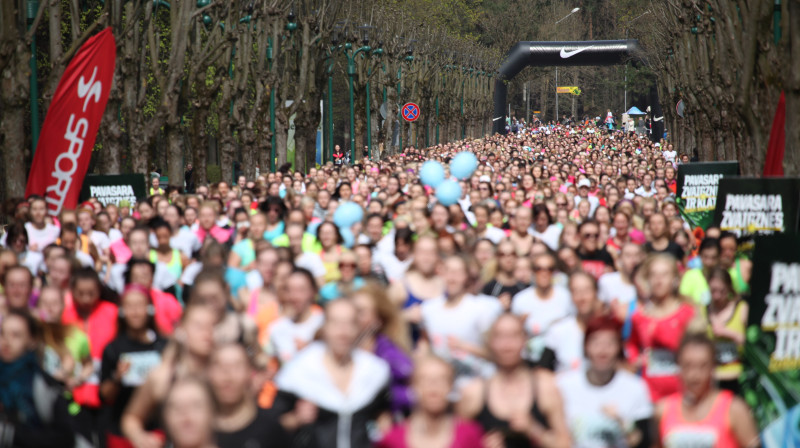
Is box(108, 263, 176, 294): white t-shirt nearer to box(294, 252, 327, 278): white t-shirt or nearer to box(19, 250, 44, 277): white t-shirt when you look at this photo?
box(19, 250, 44, 277): white t-shirt

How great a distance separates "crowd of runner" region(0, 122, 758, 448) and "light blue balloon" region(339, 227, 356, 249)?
2.21 feet

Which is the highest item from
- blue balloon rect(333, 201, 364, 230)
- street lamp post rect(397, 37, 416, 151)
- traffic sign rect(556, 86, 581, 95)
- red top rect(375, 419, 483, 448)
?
traffic sign rect(556, 86, 581, 95)

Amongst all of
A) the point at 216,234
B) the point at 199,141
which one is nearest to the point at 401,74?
the point at 199,141

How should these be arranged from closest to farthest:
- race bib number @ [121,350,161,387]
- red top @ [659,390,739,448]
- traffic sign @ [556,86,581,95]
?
red top @ [659,390,739,448] → race bib number @ [121,350,161,387] → traffic sign @ [556,86,581,95]

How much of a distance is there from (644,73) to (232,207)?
61.3m

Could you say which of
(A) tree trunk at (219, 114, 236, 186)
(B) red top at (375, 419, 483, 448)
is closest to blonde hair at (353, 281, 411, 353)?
(B) red top at (375, 419, 483, 448)

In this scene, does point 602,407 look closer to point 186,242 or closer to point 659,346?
point 659,346

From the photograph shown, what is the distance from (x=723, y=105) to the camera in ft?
110

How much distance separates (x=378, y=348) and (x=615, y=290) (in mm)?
3139

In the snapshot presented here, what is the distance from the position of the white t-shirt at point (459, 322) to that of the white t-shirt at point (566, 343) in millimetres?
368

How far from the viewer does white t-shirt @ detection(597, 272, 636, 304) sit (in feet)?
28.9

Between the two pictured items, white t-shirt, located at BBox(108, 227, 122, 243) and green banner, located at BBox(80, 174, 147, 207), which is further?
green banner, located at BBox(80, 174, 147, 207)

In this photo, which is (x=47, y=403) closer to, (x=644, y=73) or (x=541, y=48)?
(x=644, y=73)

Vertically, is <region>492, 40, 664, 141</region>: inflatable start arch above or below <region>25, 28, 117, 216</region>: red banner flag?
above
